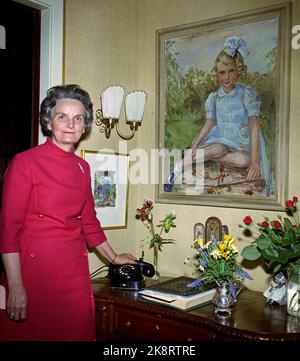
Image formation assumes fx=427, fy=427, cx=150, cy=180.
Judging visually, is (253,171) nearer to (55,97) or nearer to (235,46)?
(235,46)

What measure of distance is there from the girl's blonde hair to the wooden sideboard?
51.6 inches

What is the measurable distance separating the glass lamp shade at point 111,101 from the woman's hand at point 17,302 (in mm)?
1253

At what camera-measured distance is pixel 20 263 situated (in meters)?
1.94

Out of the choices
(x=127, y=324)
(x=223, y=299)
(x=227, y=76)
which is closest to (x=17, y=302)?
(x=127, y=324)

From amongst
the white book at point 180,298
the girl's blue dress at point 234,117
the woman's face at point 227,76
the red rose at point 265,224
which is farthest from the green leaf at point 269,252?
the woman's face at point 227,76

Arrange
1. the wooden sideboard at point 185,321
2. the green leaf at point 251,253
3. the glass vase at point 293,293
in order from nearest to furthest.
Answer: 1. the wooden sideboard at point 185,321
2. the glass vase at point 293,293
3. the green leaf at point 251,253

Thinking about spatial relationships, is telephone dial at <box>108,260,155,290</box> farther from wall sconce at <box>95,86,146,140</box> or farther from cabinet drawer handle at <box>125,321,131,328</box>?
wall sconce at <box>95,86,146,140</box>

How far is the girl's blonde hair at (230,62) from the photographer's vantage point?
8.45 feet

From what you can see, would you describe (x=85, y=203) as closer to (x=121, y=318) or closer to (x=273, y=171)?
(x=121, y=318)

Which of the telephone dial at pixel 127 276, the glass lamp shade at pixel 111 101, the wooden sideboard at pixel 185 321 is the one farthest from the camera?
the glass lamp shade at pixel 111 101

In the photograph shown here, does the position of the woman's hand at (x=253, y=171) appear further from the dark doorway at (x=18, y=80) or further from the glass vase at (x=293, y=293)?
the dark doorway at (x=18, y=80)

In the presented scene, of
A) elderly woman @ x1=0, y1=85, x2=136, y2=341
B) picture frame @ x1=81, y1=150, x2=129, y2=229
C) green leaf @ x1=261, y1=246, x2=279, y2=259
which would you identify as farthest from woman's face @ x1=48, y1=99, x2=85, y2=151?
green leaf @ x1=261, y1=246, x2=279, y2=259

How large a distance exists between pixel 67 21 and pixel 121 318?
5.80ft
